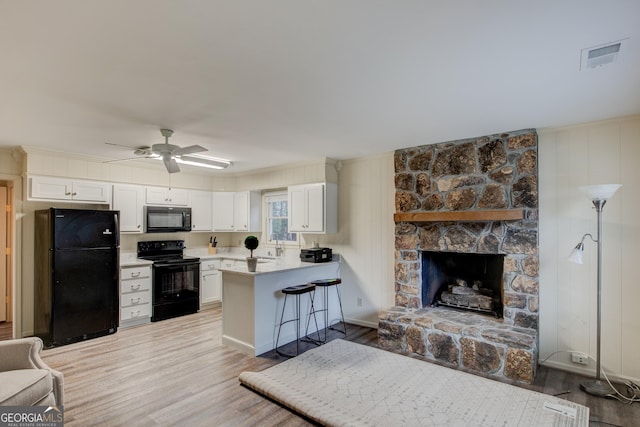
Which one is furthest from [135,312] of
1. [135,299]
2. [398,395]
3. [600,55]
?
[600,55]

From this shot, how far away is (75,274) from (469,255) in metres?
5.02

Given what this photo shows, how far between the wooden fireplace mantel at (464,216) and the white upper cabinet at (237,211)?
301cm

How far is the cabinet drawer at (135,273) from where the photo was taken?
4836 millimetres

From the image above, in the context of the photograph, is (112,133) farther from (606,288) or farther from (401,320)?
(606,288)

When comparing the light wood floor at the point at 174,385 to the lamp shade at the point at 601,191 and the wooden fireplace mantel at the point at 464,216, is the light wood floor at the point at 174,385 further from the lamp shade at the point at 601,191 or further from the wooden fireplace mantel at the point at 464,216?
the lamp shade at the point at 601,191

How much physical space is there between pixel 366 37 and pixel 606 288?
334 centimetres

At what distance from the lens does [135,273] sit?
16.3 ft

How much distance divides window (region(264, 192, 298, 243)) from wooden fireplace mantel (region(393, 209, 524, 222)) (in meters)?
2.40

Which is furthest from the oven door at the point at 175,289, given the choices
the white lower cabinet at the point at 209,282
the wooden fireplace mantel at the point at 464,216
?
the wooden fireplace mantel at the point at 464,216

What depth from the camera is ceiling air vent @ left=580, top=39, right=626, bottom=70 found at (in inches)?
74.5

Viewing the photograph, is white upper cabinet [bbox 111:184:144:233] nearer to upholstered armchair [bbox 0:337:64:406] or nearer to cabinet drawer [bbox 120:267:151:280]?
Answer: cabinet drawer [bbox 120:267:151:280]

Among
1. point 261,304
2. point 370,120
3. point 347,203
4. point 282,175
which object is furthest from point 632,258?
point 282,175

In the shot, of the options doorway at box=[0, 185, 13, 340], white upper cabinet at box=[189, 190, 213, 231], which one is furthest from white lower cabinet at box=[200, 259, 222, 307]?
doorway at box=[0, 185, 13, 340]

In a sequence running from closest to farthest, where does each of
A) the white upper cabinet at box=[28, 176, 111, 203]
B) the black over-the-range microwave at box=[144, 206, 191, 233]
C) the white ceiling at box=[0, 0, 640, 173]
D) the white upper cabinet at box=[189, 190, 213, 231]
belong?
1. the white ceiling at box=[0, 0, 640, 173]
2. the white upper cabinet at box=[28, 176, 111, 203]
3. the black over-the-range microwave at box=[144, 206, 191, 233]
4. the white upper cabinet at box=[189, 190, 213, 231]
